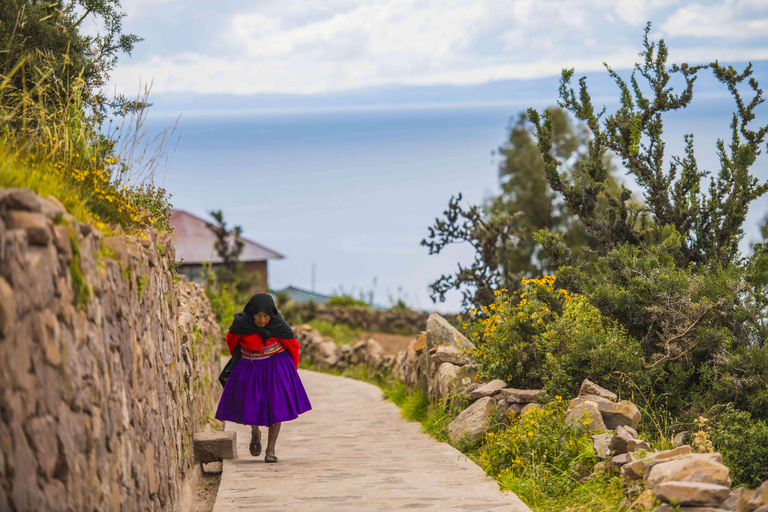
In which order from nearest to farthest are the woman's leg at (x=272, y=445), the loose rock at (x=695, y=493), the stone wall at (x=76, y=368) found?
1. the stone wall at (x=76, y=368)
2. the loose rock at (x=695, y=493)
3. the woman's leg at (x=272, y=445)

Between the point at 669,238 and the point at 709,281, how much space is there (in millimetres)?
862

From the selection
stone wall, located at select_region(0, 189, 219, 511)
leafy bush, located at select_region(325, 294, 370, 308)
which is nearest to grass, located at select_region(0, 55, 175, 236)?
stone wall, located at select_region(0, 189, 219, 511)

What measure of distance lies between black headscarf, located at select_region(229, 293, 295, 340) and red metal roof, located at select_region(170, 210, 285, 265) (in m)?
17.9

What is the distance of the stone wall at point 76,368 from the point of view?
8.34 ft

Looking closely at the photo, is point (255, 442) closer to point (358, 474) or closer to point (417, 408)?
point (358, 474)

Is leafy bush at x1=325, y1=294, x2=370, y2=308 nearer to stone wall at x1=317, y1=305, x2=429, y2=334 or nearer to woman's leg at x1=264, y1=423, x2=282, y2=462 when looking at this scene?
stone wall at x1=317, y1=305, x2=429, y2=334

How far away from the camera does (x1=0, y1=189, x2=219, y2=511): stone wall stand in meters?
2.54

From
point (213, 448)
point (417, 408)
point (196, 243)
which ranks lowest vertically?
point (417, 408)

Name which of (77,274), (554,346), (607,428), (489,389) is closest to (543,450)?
(607,428)

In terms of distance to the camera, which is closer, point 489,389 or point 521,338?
point 489,389

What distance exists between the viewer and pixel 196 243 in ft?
84.3

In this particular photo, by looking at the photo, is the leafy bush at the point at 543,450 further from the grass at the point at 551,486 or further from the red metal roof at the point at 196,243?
the red metal roof at the point at 196,243

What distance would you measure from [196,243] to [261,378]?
786 inches

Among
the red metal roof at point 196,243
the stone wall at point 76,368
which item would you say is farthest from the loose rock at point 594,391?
the red metal roof at point 196,243
